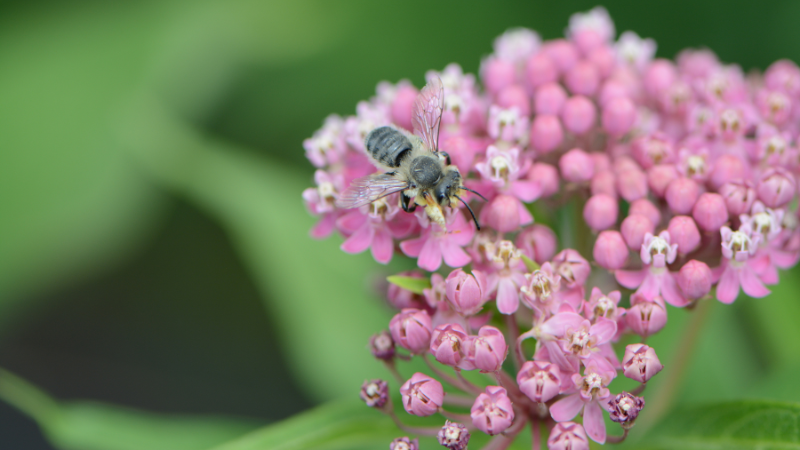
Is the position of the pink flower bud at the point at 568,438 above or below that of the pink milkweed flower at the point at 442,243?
below

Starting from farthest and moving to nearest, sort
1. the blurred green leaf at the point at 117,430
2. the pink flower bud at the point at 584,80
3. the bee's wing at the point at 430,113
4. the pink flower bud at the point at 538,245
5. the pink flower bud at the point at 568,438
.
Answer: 1. the blurred green leaf at the point at 117,430
2. the pink flower bud at the point at 584,80
3. the bee's wing at the point at 430,113
4. the pink flower bud at the point at 538,245
5. the pink flower bud at the point at 568,438

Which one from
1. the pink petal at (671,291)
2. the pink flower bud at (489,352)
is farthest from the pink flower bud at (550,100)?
the pink flower bud at (489,352)

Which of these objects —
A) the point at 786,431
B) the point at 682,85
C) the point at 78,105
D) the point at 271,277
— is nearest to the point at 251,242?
the point at 271,277

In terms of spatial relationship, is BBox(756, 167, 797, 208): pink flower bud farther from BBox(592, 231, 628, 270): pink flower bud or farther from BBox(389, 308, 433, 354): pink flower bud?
BBox(389, 308, 433, 354): pink flower bud

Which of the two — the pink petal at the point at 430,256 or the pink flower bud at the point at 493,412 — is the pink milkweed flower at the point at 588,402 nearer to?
the pink flower bud at the point at 493,412

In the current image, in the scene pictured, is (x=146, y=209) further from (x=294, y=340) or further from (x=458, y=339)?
(x=458, y=339)

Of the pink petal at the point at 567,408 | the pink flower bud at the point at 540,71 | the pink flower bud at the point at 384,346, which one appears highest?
the pink flower bud at the point at 540,71

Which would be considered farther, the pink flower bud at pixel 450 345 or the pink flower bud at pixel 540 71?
the pink flower bud at pixel 540 71
